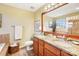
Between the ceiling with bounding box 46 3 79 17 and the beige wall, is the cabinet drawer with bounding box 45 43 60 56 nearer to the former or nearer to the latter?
the beige wall

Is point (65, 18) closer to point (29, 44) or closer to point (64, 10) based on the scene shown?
point (64, 10)

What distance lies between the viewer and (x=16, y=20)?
59.4 inches

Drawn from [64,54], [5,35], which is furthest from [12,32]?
[64,54]

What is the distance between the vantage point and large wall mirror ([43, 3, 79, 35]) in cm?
160

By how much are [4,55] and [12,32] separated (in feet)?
1.12

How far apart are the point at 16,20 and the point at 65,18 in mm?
807

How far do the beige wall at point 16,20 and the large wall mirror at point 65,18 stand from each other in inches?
14.5

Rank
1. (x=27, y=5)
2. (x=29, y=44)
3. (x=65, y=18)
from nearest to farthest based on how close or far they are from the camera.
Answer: (x=27, y=5), (x=29, y=44), (x=65, y=18)

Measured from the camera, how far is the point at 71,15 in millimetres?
1621

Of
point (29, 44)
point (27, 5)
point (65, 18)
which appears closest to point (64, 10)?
point (65, 18)

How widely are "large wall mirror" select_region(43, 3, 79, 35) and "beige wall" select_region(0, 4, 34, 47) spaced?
1.21 ft

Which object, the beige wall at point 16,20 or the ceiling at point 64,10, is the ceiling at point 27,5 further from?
the ceiling at point 64,10

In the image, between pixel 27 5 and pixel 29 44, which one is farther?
pixel 29 44

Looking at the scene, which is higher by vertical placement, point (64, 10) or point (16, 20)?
point (64, 10)
